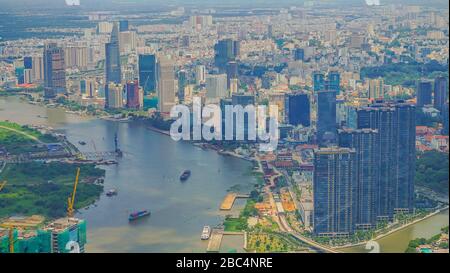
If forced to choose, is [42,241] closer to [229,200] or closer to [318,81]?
[229,200]

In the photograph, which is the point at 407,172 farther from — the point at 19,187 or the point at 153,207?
the point at 19,187

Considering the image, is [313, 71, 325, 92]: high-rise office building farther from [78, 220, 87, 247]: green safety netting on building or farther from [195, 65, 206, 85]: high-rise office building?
[78, 220, 87, 247]: green safety netting on building

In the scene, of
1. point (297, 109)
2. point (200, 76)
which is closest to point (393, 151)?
point (297, 109)

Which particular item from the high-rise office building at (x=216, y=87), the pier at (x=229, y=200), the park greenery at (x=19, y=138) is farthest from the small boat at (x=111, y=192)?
the high-rise office building at (x=216, y=87)

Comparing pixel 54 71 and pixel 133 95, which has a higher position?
pixel 54 71

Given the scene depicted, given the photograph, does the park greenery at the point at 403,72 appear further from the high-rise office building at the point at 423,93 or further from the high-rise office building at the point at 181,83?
the high-rise office building at the point at 181,83

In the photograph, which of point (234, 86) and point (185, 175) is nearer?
point (185, 175)

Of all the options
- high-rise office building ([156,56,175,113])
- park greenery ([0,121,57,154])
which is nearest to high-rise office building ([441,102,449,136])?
high-rise office building ([156,56,175,113])
